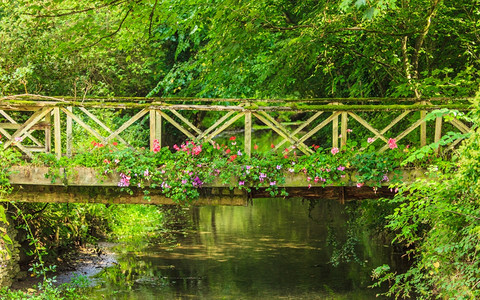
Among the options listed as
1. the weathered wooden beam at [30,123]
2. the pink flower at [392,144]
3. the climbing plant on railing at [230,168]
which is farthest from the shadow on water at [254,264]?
the weathered wooden beam at [30,123]

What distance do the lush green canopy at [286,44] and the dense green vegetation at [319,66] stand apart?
0.03 m

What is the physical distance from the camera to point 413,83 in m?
10.1

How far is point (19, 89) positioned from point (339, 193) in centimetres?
733

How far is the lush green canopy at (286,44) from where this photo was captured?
10.3m

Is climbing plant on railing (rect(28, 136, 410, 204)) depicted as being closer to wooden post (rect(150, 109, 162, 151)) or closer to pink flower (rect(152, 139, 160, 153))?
pink flower (rect(152, 139, 160, 153))

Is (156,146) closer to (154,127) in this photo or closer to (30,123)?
(154,127)

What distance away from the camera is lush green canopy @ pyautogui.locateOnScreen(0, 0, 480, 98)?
10.3 meters

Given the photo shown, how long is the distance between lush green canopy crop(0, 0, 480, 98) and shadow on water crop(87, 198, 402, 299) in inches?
112

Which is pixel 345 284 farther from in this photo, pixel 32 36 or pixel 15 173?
pixel 32 36

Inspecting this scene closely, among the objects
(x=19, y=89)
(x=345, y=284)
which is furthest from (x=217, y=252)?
(x=19, y=89)

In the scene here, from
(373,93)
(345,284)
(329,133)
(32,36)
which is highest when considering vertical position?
(32,36)

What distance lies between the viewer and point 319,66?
12.4 metres

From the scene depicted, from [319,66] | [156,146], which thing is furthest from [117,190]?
[319,66]

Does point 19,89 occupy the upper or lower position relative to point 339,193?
upper
